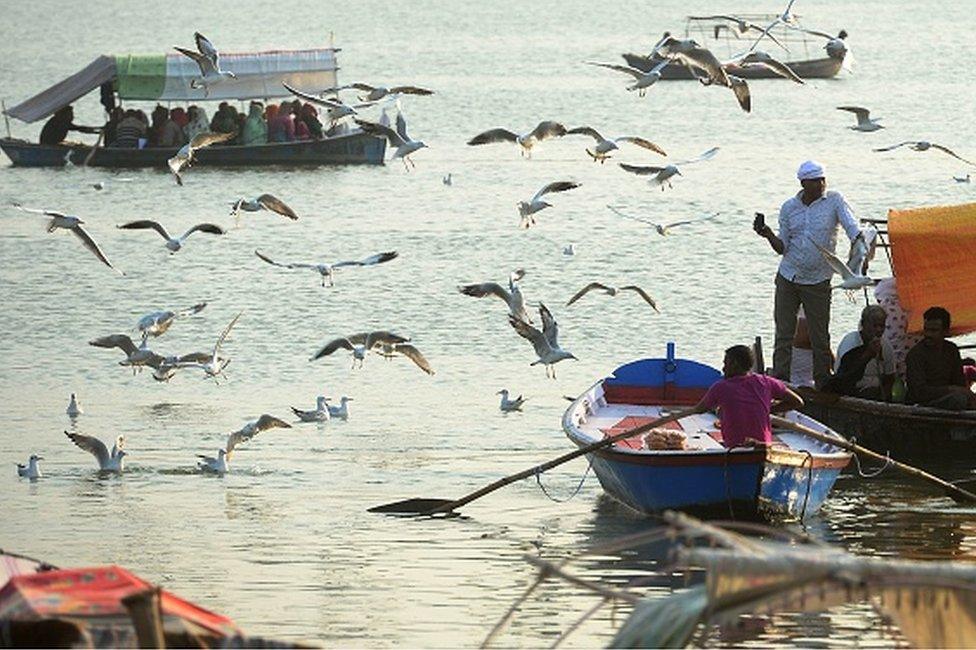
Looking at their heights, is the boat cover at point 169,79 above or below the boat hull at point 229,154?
above

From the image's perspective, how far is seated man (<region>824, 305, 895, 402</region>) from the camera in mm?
15422

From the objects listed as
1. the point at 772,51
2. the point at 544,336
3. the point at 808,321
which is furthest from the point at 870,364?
the point at 772,51

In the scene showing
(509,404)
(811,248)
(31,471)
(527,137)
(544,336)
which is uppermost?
(527,137)

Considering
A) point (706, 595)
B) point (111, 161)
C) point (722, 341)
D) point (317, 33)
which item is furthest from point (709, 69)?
point (317, 33)

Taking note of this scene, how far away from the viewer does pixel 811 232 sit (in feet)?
50.4

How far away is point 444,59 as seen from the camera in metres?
67.8

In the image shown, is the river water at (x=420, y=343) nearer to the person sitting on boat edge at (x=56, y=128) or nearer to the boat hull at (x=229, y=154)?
the boat hull at (x=229, y=154)

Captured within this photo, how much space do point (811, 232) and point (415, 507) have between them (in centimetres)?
305

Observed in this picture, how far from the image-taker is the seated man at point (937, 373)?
1498 centimetres

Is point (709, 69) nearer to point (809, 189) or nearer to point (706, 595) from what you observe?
point (809, 189)

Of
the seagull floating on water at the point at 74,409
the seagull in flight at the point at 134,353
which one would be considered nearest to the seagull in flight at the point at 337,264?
the seagull in flight at the point at 134,353

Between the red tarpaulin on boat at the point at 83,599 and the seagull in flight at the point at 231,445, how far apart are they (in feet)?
28.0

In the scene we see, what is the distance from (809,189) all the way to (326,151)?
2345cm

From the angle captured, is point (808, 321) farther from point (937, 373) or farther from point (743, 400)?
point (743, 400)
